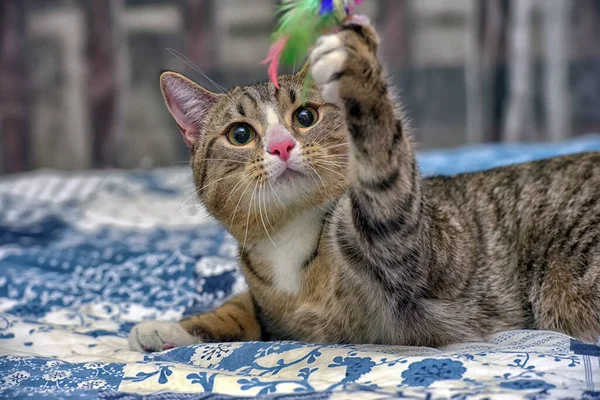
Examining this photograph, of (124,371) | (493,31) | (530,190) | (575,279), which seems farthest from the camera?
→ (493,31)

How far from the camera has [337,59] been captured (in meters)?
1.07

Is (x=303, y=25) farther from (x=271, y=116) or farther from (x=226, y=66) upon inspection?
(x=226, y=66)

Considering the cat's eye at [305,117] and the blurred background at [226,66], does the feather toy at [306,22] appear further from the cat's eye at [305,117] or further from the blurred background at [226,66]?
the blurred background at [226,66]

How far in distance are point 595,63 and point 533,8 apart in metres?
0.48

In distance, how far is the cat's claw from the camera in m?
1.07

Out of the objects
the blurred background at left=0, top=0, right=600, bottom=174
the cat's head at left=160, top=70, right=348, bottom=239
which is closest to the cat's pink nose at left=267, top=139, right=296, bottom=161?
the cat's head at left=160, top=70, right=348, bottom=239

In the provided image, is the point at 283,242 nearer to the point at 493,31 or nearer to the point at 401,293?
the point at 401,293

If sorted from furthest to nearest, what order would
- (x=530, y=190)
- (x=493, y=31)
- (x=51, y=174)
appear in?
1. (x=493, y=31)
2. (x=51, y=174)
3. (x=530, y=190)

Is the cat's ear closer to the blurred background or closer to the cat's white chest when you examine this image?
the cat's white chest

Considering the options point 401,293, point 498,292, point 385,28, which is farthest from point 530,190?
point 385,28

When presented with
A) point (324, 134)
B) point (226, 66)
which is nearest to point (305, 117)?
point (324, 134)

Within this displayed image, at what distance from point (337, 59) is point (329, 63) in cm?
1

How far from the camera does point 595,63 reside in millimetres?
4094

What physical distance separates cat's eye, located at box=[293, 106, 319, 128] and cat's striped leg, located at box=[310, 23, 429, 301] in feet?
0.66
